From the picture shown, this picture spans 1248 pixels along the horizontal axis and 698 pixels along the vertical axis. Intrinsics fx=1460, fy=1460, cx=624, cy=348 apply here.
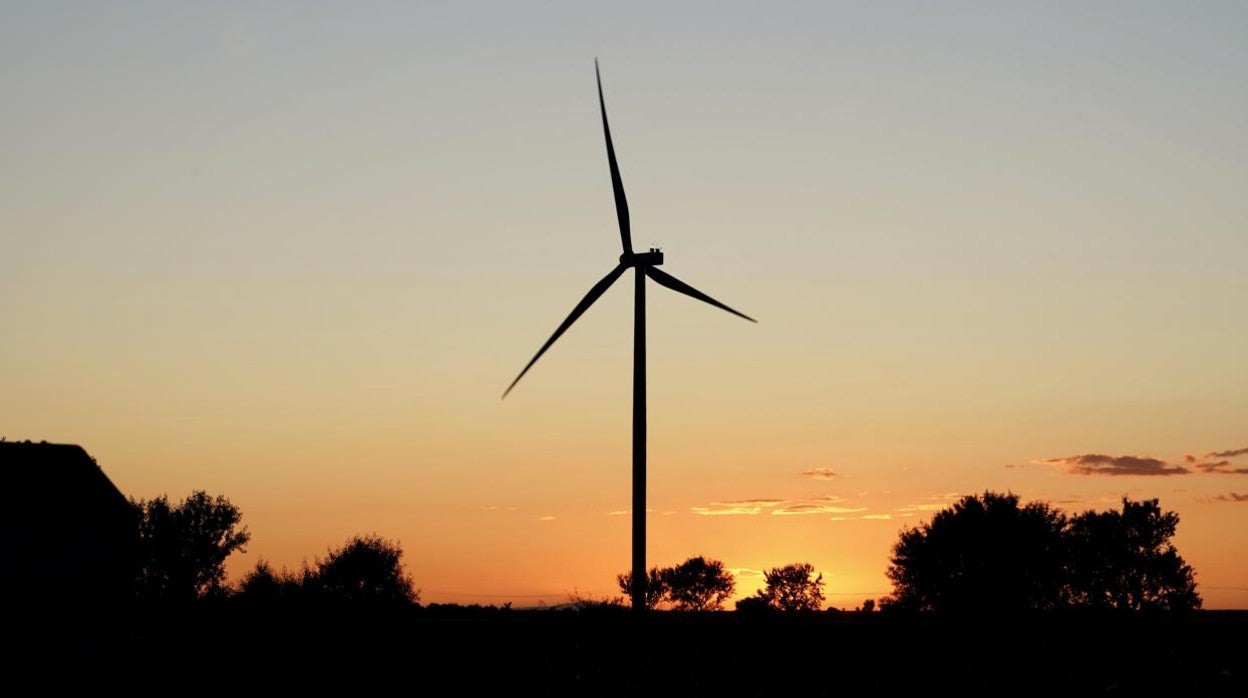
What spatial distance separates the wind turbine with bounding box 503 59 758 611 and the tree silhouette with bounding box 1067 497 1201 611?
295 ft

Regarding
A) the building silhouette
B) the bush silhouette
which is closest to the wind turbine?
the building silhouette

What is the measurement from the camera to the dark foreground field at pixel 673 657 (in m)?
25.1

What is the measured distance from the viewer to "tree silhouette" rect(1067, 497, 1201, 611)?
134 m

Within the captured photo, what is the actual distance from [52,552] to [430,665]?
5237 centimetres

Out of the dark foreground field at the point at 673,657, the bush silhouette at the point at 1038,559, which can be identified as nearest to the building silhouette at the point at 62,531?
the dark foreground field at the point at 673,657

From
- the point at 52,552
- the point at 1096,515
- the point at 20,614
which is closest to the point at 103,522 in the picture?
the point at 52,552

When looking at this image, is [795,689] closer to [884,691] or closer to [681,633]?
[884,691]

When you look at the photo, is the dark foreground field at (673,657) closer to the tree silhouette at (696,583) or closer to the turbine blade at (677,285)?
the turbine blade at (677,285)

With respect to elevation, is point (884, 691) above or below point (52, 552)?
below

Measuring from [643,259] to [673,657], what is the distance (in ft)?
83.3

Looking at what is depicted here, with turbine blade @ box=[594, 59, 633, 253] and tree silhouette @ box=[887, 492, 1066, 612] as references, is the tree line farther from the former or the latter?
turbine blade @ box=[594, 59, 633, 253]

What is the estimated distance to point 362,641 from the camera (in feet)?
117

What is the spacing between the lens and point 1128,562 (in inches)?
5379

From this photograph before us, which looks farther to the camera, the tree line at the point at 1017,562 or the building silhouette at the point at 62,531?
the tree line at the point at 1017,562
